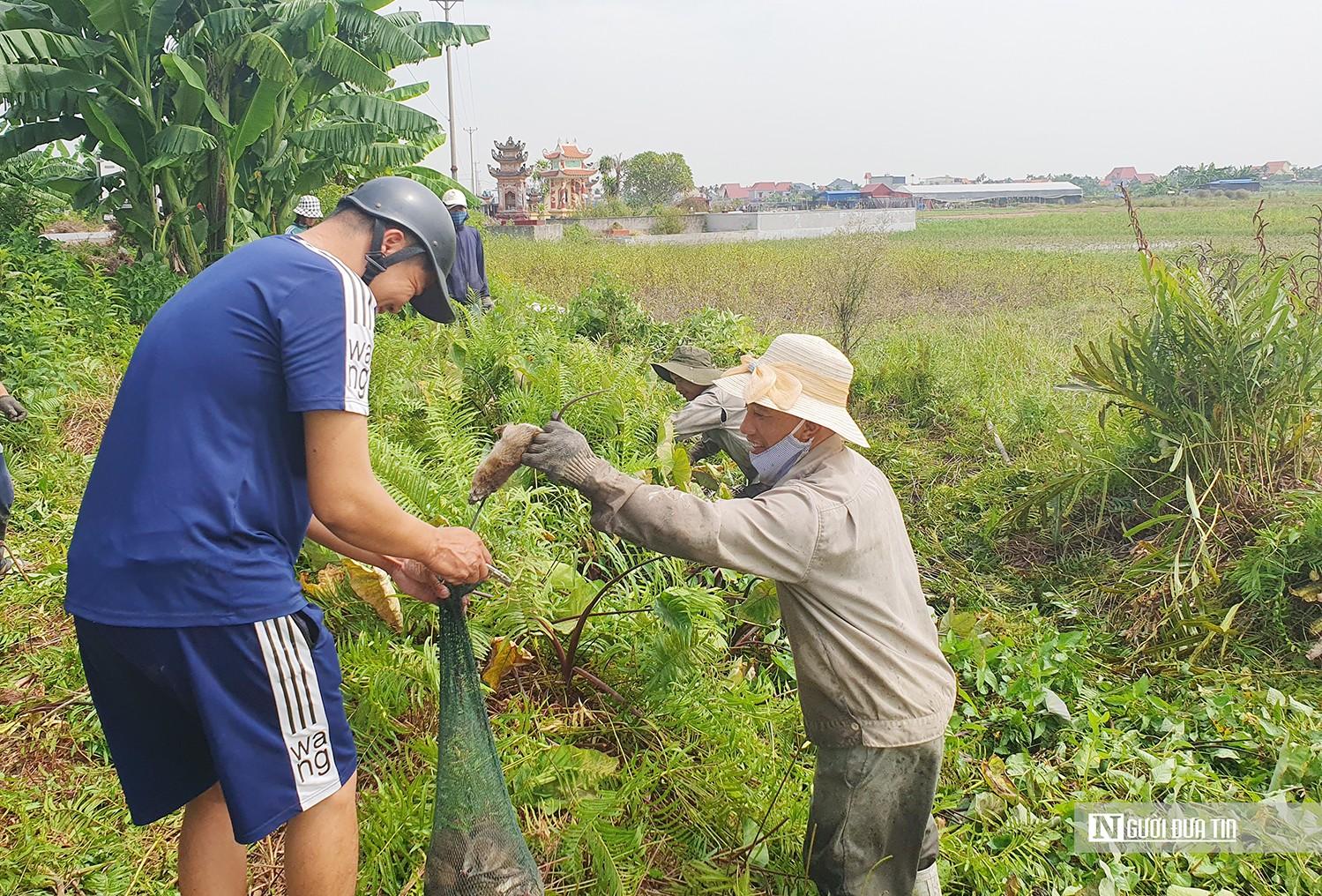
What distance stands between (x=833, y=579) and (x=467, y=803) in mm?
986

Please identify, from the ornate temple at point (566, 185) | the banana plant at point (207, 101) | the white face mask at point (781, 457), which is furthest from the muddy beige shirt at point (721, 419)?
the ornate temple at point (566, 185)

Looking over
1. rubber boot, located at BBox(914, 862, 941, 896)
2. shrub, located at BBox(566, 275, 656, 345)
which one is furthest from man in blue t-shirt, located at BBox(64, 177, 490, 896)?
shrub, located at BBox(566, 275, 656, 345)

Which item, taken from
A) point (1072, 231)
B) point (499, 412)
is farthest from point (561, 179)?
point (499, 412)

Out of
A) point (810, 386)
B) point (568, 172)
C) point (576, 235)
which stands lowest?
point (810, 386)

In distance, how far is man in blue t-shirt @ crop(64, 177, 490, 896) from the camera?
1665mm

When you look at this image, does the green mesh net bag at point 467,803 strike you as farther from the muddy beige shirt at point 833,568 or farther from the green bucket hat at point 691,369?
the green bucket hat at point 691,369

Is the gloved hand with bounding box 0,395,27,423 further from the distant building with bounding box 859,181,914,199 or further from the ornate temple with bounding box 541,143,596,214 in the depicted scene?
the distant building with bounding box 859,181,914,199

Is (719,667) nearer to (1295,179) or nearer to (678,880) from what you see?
(678,880)

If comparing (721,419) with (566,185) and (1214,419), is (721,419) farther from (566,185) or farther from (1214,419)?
(566,185)

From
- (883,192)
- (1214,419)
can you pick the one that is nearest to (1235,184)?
(883,192)

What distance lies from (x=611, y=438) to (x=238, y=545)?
3219 millimetres

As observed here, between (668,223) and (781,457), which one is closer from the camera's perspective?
(781,457)

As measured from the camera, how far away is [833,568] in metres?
2.17

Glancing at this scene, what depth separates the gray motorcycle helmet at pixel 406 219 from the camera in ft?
6.40
